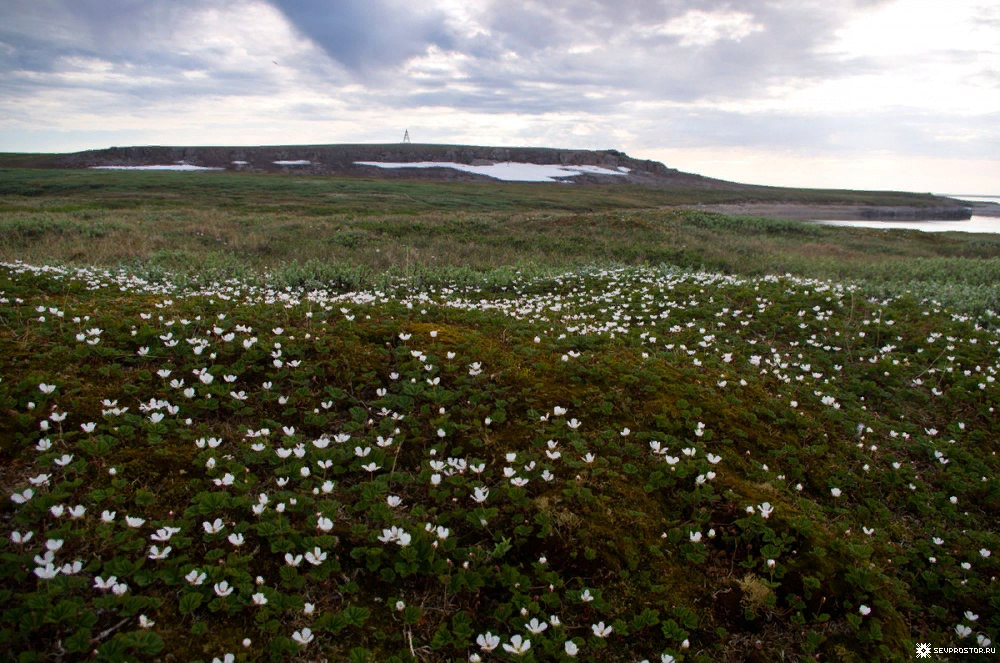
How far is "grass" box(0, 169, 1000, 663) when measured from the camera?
401cm

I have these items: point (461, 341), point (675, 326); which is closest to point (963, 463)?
point (675, 326)

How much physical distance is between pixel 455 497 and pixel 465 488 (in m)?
0.14

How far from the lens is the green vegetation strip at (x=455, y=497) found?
398 cm

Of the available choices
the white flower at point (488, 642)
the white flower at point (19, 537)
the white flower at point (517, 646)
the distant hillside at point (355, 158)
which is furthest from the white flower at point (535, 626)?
the distant hillside at point (355, 158)

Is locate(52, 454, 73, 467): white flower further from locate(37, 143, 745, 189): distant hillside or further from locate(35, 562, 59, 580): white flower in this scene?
locate(37, 143, 745, 189): distant hillside

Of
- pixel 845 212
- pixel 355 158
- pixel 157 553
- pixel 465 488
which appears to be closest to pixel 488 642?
pixel 465 488

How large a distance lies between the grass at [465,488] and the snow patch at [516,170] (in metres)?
107

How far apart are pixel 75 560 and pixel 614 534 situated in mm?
3956

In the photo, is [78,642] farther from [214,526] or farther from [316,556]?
[316,556]

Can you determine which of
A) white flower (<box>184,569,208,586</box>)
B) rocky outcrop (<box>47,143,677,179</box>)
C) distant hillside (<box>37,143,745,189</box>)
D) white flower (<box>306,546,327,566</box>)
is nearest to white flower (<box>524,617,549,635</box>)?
white flower (<box>306,546,327,566</box>)

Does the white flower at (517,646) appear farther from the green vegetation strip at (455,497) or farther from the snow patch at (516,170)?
the snow patch at (516,170)

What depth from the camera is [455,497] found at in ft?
17.2

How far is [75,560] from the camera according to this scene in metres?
4.03

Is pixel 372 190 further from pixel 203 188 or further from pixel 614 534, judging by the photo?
pixel 614 534
